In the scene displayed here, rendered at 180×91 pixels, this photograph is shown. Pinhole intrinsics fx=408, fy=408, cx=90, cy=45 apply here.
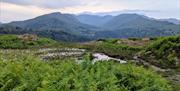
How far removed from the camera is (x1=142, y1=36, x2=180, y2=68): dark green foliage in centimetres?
4372

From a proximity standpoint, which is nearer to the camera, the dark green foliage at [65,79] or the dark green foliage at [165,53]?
the dark green foliage at [65,79]

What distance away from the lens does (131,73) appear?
20344 millimetres

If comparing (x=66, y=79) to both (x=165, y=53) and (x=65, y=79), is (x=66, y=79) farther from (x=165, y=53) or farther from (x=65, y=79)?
(x=165, y=53)

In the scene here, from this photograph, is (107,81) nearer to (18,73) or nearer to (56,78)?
(56,78)

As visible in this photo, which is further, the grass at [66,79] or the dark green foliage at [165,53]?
the dark green foliage at [165,53]

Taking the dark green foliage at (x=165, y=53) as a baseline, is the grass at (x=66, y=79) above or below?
above

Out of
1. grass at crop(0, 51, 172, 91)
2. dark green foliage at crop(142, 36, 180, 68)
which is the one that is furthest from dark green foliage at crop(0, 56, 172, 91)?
dark green foliage at crop(142, 36, 180, 68)

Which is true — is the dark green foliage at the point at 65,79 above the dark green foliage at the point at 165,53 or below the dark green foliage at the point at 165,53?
above

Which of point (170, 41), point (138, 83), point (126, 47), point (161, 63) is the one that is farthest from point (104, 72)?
point (126, 47)

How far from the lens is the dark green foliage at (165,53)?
43719mm

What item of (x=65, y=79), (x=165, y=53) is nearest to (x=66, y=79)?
(x=65, y=79)

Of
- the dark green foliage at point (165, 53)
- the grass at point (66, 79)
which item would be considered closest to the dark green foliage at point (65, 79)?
the grass at point (66, 79)

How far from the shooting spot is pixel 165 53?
48.4m

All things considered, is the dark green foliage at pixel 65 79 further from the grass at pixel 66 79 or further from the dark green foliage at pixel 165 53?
the dark green foliage at pixel 165 53
